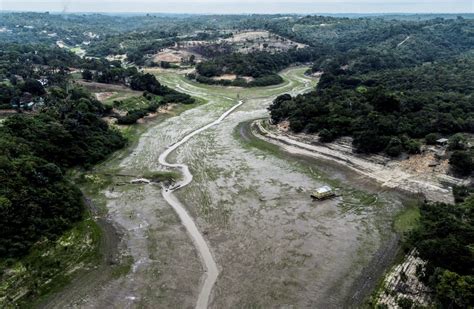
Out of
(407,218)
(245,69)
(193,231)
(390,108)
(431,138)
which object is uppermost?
(390,108)

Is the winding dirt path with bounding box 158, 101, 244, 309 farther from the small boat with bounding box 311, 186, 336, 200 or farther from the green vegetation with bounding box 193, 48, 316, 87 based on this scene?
the green vegetation with bounding box 193, 48, 316, 87

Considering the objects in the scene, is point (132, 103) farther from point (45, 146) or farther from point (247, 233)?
point (247, 233)

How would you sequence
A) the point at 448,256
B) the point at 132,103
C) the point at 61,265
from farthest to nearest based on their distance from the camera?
the point at 132,103 → the point at 61,265 → the point at 448,256


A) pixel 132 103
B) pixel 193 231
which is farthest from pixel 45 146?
pixel 132 103

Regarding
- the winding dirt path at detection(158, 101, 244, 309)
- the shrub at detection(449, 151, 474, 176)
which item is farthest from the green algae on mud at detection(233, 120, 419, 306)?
the winding dirt path at detection(158, 101, 244, 309)

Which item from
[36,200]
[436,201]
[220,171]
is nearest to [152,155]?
[220,171]

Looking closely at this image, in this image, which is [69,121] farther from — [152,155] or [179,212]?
[179,212]

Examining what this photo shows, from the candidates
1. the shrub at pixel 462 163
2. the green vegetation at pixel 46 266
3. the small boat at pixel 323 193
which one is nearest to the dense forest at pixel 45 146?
the green vegetation at pixel 46 266
